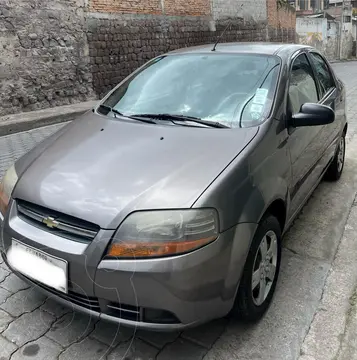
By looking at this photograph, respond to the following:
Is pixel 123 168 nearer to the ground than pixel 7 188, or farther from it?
farther from it

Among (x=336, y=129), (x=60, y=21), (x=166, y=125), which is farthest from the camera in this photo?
(x=60, y=21)

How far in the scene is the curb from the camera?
23.1 feet

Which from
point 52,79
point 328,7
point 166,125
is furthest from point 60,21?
point 328,7

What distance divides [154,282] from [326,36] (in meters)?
35.4

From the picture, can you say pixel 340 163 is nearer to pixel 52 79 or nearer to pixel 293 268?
pixel 293 268

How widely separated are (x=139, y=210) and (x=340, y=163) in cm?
344

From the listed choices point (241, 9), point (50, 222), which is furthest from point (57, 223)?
point (241, 9)

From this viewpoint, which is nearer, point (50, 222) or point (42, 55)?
point (50, 222)

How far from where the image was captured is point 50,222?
6.64ft

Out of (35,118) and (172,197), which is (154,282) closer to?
(172,197)

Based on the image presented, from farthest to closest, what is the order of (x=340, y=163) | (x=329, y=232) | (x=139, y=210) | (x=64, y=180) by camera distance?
(x=340, y=163), (x=329, y=232), (x=64, y=180), (x=139, y=210)

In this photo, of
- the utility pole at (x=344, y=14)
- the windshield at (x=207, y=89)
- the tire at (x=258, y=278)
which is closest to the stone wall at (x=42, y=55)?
the windshield at (x=207, y=89)

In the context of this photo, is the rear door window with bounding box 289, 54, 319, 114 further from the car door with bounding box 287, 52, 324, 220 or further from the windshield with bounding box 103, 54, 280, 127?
the windshield with bounding box 103, 54, 280, 127

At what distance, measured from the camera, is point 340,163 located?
4.64 metres
